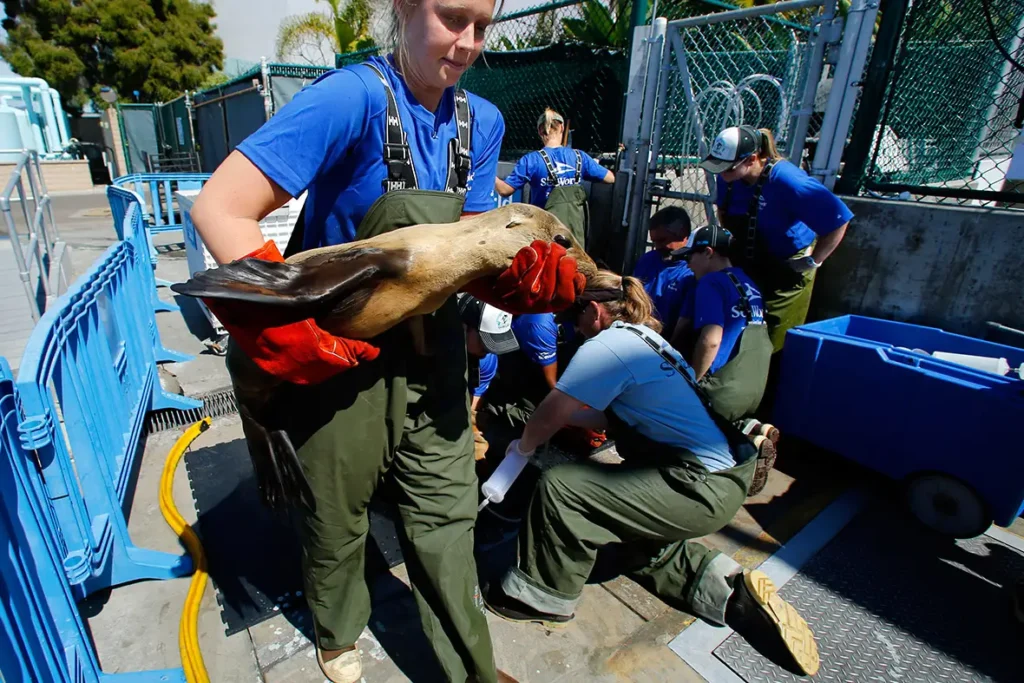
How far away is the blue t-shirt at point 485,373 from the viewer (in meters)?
3.38

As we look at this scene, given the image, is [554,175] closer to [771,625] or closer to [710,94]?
[710,94]

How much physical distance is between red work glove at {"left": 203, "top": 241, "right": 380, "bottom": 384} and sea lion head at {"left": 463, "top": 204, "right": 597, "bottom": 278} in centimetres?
43

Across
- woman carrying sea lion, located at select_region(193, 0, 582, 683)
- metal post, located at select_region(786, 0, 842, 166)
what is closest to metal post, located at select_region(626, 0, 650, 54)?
metal post, located at select_region(786, 0, 842, 166)

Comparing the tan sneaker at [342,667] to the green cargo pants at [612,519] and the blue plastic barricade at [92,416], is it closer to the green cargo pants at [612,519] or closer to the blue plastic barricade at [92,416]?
the green cargo pants at [612,519]

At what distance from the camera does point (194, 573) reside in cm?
242

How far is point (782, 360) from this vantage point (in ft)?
10.9

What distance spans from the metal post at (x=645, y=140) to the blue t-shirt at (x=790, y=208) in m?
1.40

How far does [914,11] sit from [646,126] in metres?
1.90

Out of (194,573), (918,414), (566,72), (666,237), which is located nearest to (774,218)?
(666,237)

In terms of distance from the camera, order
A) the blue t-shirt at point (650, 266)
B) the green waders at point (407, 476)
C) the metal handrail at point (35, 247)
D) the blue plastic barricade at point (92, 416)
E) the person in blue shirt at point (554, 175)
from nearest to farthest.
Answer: the green waders at point (407, 476) < the blue plastic barricade at point (92, 416) < the blue t-shirt at point (650, 266) < the metal handrail at point (35, 247) < the person in blue shirt at point (554, 175)

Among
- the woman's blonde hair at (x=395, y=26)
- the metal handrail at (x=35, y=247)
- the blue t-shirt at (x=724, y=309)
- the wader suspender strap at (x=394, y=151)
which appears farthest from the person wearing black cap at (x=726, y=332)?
the metal handrail at (x=35, y=247)

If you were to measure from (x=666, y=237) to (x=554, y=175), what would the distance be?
134 cm

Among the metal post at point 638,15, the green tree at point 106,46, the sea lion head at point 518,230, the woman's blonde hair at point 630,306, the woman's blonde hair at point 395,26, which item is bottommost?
the woman's blonde hair at point 630,306

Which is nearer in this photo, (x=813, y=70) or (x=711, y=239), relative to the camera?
(x=711, y=239)
